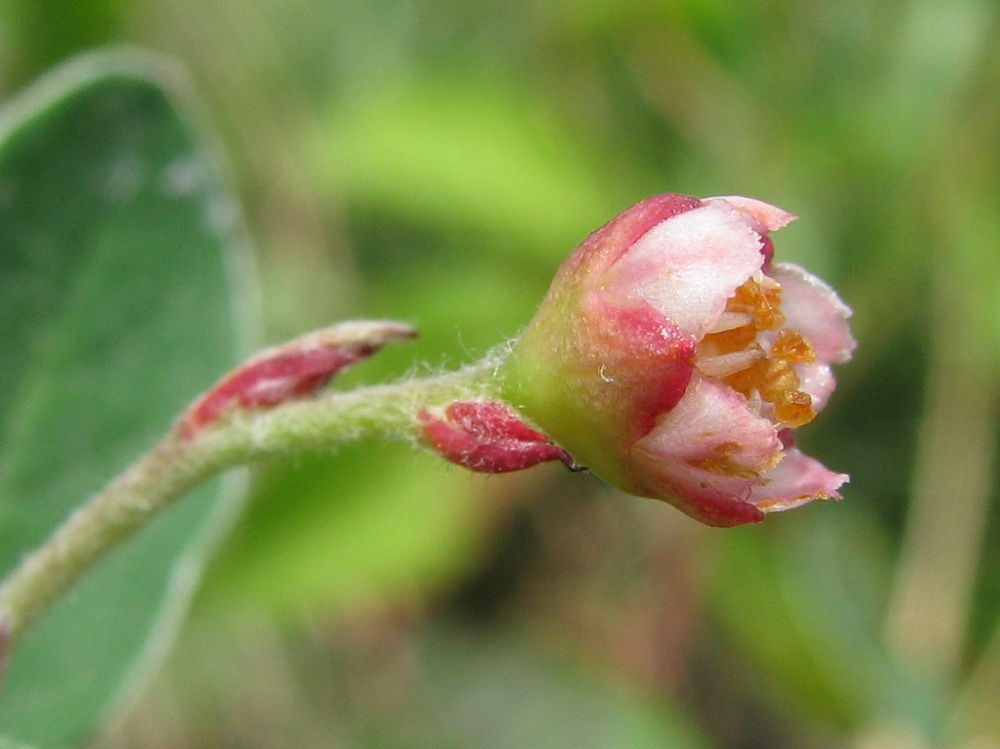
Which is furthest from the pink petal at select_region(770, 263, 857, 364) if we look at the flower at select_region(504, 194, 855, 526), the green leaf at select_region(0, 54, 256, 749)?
the green leaf at select_region(0, 54, 256, 749)

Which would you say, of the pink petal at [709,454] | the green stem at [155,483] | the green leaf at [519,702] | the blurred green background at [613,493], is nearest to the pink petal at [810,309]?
the pink petal at [709,454]

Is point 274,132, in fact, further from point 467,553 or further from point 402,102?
point 467,553

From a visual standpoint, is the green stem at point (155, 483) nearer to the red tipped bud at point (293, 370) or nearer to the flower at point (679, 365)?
the red tipped bud at point (293, 370)

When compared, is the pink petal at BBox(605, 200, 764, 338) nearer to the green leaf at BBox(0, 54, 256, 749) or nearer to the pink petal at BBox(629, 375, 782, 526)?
the pink petal at BBox(629, 375, 782, 526)

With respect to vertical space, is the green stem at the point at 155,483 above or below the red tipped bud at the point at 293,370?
below

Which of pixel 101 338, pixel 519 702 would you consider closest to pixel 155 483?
pixel 101 338

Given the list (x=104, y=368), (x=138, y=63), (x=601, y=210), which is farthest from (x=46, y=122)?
(x=601, y=210)
